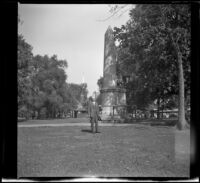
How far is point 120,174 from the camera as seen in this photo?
6227 millimetres

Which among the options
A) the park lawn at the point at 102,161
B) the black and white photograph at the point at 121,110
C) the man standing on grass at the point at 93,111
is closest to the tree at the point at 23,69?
the black and white photograph at the point at 121,110

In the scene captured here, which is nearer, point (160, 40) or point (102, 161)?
point (102, 161)

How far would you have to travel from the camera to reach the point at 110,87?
2328 cm

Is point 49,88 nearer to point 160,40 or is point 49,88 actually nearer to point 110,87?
point 110,87

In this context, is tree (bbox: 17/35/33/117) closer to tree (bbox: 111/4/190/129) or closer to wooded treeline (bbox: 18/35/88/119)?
wooded treeline (bbox: 18/35/88/119)

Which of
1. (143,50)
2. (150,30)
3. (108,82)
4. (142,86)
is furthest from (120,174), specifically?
(142,86)

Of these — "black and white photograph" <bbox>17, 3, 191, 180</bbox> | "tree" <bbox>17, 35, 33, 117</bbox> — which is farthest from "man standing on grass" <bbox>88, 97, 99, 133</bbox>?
"tree" <bbox>17, 35, 33, 117</bbox>

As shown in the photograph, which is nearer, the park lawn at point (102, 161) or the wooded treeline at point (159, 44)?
the park lawn at point (102, 161)

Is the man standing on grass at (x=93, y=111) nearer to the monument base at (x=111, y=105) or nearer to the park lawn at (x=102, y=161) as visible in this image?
the park lawn at (x=102, y=161)

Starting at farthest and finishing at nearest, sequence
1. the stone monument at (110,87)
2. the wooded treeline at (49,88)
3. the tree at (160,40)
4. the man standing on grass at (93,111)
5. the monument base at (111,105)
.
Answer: the wooded treeline at (49,88) → the monument base at (111,105) → the stone monument at (110,87) → the tree at (160,40) → the man standing on grass at (93,111)

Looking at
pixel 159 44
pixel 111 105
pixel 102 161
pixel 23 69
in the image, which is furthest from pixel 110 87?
pixel 102 161

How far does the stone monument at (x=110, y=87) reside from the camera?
23078mm

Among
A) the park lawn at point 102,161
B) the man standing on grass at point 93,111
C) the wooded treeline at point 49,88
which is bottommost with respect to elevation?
the park lawn at point 102,161

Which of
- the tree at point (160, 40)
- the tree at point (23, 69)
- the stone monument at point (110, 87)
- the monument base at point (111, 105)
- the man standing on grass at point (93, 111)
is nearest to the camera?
the man standing on grass at point (93, 111)
